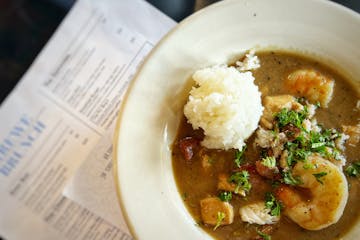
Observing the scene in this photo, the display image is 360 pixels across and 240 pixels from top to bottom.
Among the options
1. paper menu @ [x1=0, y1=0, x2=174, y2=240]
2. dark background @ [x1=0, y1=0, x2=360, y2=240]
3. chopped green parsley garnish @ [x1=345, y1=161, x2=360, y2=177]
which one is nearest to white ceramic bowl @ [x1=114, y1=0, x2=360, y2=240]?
chopped green parsley garnish @ [x1=345, y1=161, x2=360, y2=177]

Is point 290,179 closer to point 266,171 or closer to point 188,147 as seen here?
point 266,171

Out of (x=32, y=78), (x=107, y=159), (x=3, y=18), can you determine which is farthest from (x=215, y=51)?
(x=3, y=18)

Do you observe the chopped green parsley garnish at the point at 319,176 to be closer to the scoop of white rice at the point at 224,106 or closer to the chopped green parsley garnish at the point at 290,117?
the chopped green parsley garnish at the point at 290,117

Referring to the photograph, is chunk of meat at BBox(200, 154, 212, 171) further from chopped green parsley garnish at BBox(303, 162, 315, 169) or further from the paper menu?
the paper menu

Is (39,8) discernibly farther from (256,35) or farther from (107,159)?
(256,35)

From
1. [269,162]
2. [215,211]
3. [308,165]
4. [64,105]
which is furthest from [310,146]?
[64,105]
